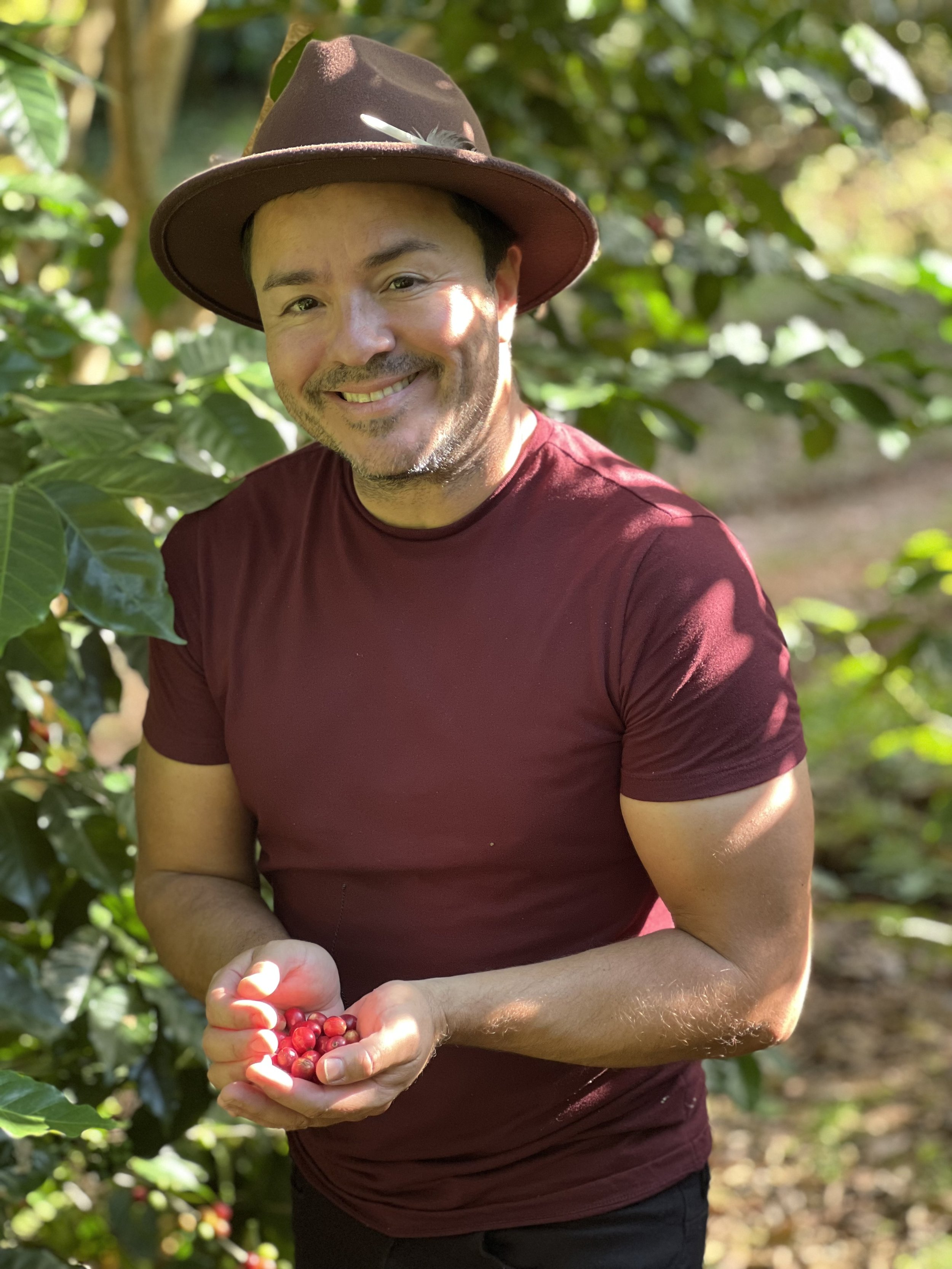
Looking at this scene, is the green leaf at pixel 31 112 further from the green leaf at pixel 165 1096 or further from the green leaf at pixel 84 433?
the green leaf at pixel 165 1096

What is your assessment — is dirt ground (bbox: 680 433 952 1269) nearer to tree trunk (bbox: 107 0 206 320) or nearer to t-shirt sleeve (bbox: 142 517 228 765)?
t-shirt sleeve (bbox: 142 517 228 765)

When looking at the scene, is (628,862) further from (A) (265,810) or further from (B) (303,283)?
(B) (303,283)

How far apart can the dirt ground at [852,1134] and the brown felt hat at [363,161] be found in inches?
66.3

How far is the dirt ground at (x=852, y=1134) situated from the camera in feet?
9.89

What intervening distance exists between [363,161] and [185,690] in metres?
0.63

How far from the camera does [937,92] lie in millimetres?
5574

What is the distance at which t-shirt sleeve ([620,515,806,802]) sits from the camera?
4.55 ft

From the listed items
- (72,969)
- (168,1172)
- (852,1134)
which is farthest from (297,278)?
(852,1134)

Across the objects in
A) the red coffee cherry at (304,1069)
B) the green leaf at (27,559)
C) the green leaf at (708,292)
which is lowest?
the green leaf at (708,292)

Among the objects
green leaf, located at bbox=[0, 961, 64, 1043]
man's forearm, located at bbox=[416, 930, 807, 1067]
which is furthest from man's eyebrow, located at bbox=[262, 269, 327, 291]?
green leaf, located at bbox=[0, 961, 64, 1043]

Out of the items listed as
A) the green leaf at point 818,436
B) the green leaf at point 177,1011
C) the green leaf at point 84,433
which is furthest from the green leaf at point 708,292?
the green leaf at point 177,1011

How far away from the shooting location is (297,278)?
1.50 m

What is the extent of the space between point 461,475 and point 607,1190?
2.64 feet

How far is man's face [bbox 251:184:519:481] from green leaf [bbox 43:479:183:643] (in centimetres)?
25
